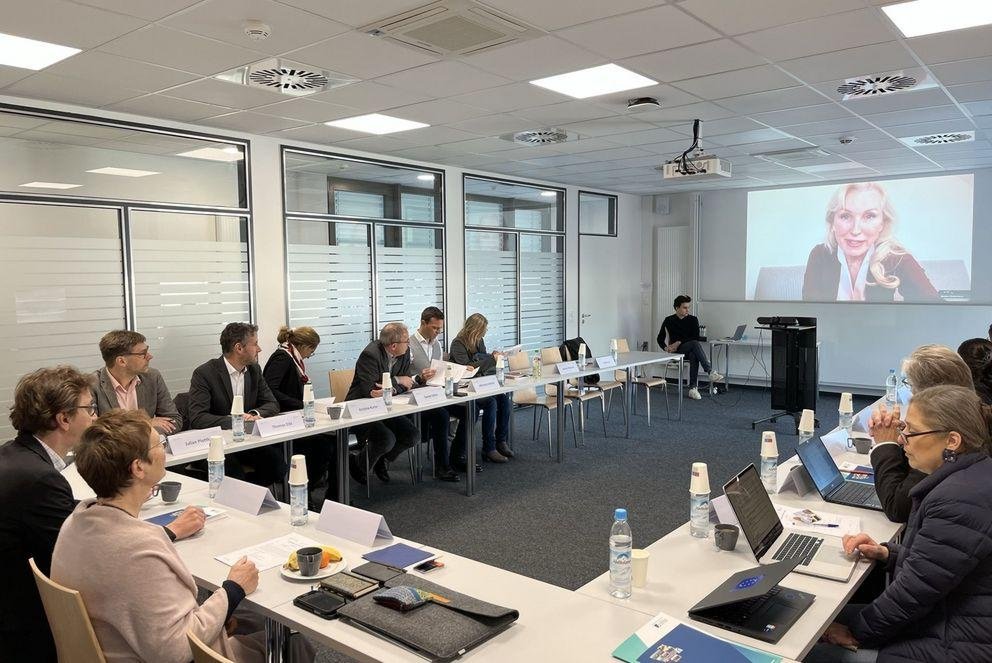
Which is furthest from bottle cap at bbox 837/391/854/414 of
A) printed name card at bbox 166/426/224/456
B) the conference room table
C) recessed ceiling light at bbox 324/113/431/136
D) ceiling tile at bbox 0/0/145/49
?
ceiling tile at bbox 0/0/145/49

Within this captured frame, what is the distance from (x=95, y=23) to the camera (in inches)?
124

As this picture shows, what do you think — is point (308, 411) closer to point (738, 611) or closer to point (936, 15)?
point (738, 611)

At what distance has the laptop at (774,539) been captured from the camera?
213cm

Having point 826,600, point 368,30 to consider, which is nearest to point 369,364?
point 368,30

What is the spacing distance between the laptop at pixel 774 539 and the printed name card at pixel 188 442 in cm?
251

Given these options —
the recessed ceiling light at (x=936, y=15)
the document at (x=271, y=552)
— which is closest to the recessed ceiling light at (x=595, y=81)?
the recessed ceiling light at (x=936, y=15)

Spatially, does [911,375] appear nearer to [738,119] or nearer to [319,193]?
[738,119]

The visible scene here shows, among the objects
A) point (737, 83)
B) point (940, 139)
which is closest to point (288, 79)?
point (737, 83)

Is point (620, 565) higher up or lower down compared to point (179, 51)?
lower down

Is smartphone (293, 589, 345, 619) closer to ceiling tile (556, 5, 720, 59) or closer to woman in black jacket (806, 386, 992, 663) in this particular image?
woman in black jacket (806, 386, 992, 663)

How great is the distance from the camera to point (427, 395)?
193 inches

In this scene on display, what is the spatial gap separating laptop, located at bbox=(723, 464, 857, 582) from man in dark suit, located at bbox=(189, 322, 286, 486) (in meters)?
2.87

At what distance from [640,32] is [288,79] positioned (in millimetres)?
2015

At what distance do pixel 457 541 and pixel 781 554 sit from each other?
2.38 metres
